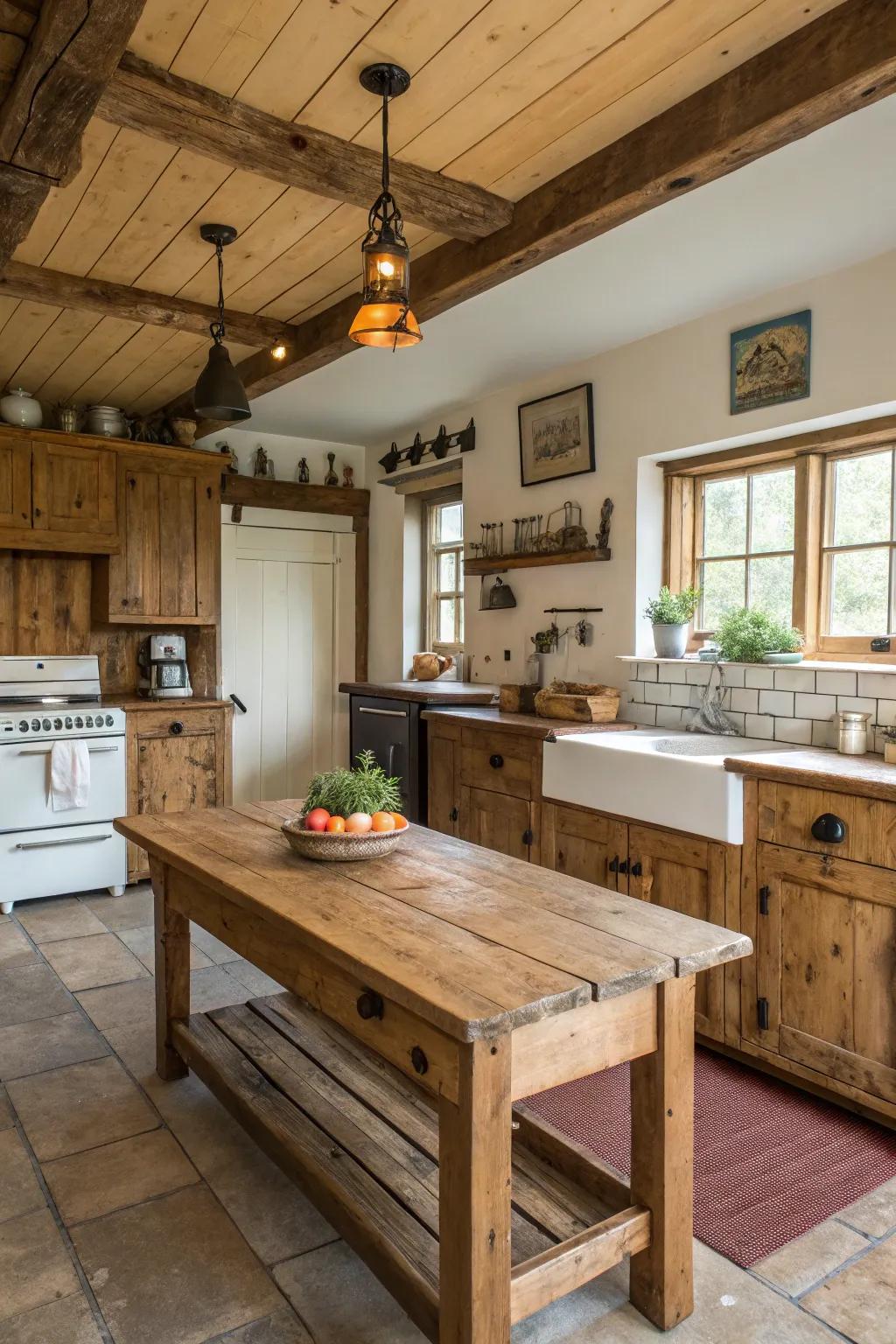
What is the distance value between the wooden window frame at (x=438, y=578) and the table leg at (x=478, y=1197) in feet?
12.9

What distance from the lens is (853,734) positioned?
2.98m

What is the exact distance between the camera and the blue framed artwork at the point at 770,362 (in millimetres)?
3236

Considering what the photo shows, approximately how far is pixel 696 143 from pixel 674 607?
194 centimetres

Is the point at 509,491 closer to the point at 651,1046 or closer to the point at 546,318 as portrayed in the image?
the point at 546,318

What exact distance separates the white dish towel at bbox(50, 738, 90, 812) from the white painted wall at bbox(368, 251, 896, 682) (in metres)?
1.99

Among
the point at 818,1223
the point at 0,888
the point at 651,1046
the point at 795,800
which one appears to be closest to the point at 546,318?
the point at 795,800

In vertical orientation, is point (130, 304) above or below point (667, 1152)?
above

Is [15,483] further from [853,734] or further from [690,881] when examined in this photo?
[853,734]

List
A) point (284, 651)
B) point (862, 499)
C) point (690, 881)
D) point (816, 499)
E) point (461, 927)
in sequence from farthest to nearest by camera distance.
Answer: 1. point (284, 651)
2. point (816, 499)
3. point (862, 499)
4. point (690, 881)
5. point (461, 927)

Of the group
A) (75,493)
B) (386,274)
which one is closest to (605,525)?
(386,274)

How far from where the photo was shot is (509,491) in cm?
470

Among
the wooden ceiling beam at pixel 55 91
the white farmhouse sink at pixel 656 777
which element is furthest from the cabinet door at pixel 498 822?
the wooden ceiling beam at pixel 55 91

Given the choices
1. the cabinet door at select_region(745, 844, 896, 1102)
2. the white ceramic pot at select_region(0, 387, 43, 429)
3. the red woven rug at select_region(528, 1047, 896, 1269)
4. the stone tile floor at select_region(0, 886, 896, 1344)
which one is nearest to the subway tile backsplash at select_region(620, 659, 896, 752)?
the cabinet door at select_region(745, 844, 896, 1102)

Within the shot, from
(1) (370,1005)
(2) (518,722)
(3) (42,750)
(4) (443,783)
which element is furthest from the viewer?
(3) (42,750)
